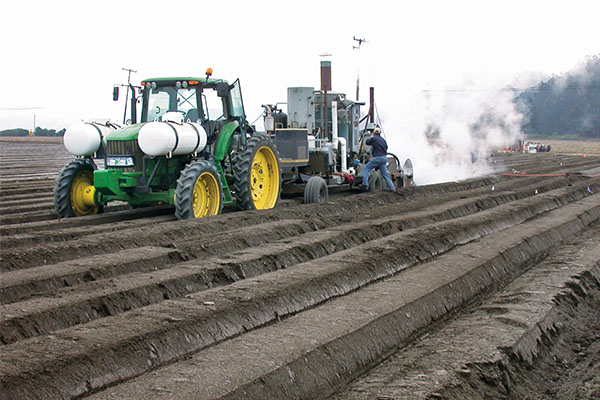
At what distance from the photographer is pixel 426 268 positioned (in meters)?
7.43

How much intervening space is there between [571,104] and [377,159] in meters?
64.4

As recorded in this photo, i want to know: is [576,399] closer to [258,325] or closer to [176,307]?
[258,325]

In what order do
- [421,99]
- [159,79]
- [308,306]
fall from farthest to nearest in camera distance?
[421,99]
[159,79]
[308,306]

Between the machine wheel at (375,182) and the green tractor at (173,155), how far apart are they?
3.83 metres

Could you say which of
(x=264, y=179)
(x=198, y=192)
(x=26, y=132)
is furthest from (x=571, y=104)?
(x=198, y=192)

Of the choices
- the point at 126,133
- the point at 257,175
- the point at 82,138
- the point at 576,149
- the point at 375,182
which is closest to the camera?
the point at 126,133

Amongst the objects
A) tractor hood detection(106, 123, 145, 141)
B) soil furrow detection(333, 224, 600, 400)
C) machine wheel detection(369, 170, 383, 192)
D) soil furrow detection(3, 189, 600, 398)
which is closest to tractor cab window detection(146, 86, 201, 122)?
tractor hood detection(106, 123, 145, 141)

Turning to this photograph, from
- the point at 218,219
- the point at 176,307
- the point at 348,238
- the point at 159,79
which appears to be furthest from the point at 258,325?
the point at 159,79

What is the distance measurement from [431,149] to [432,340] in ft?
51.3

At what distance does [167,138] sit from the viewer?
32.2 ft

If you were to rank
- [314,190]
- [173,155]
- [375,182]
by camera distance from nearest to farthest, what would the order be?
1. [173,155]
2. [314,190]
3. [375,182]

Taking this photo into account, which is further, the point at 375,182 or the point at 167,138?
the point at 375,182

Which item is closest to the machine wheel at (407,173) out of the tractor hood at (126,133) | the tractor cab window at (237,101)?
the tractor cab window at (237,101)

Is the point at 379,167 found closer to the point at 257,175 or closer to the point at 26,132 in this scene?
the point at 257,175
